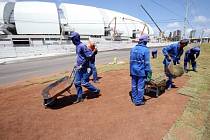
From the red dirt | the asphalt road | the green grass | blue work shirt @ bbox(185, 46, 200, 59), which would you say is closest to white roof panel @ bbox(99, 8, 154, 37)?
the asphalt road

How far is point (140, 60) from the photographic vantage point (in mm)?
5312

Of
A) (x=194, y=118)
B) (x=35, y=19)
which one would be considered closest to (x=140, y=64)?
(x=194, y=118)

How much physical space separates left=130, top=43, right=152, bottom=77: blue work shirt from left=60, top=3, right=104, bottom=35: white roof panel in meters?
53.5

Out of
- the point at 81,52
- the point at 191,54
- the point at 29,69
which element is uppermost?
the point at 81,52

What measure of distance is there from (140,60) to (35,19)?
Result: 5268 centimetres

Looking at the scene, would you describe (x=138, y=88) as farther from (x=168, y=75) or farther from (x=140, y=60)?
(x=168, y=75)

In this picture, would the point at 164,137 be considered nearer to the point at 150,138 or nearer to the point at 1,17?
the point at 150,138

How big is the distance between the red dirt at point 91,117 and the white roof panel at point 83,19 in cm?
5276

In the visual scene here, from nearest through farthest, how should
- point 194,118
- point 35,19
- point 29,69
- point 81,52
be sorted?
point 194,118
point 81,52
point 29,69
point 35,19

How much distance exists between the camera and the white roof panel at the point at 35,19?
169 ft

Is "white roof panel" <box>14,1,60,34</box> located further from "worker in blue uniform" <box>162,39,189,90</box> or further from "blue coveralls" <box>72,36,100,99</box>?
"blue coveralls" <box>72,36,100,99</box>

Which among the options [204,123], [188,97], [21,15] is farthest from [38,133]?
[21,15]

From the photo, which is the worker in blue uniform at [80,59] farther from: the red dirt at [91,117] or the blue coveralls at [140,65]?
the blue coveralls at [140,65]

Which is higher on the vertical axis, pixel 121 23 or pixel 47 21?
pixel 121 23
